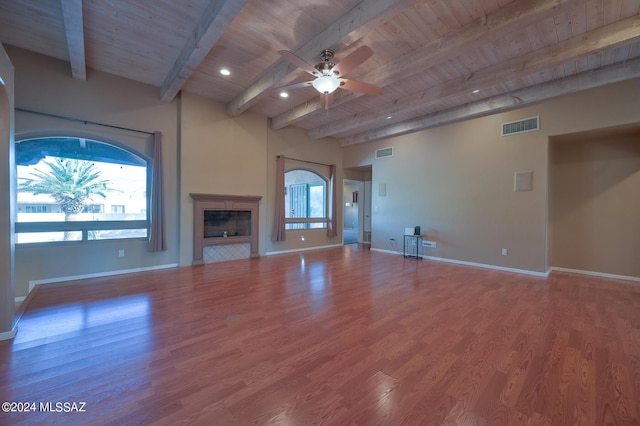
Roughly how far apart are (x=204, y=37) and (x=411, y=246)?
612 centimetres

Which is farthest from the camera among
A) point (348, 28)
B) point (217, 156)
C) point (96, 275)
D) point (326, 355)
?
point (217, 156)

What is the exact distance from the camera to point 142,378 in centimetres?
190

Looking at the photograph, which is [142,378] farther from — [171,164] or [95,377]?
[171,164]

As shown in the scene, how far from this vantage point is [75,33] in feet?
10.1

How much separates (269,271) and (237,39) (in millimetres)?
3846

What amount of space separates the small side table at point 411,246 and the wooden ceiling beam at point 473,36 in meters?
3.98

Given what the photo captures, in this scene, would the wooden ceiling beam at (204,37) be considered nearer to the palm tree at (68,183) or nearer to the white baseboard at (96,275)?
the palm tree at (68,183)

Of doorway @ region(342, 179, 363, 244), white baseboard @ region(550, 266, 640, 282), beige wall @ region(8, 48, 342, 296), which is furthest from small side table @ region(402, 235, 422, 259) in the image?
beige wall @ region(8, 48, 342, 296)

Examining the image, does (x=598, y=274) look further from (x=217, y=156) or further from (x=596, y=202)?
(x=217, y=156)

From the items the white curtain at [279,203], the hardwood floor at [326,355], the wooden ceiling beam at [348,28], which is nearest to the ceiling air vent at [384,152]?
the white curtain at [279,203]

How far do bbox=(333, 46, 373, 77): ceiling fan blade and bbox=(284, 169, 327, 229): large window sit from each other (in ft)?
14.8

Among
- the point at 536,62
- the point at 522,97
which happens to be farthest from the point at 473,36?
the point at 522,97

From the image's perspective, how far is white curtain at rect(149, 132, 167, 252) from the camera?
4.91 meters

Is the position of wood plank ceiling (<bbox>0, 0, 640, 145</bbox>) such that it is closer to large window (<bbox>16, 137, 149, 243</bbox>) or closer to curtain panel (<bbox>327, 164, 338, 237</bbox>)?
large window (<bbox>16, 137, 149, 243</bbox>)
